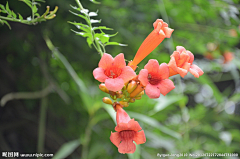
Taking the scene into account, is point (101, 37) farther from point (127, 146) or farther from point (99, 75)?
point (127, 146)

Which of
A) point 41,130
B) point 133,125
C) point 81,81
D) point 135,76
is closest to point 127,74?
point 135,76

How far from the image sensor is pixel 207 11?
153 centimetres

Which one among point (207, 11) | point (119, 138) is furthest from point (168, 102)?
point (207, 11)

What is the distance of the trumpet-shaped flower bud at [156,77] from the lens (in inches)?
19.3

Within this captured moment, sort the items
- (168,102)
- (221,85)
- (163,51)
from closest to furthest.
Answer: (168,102) < (163,51) < (221,85)

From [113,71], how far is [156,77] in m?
0.12

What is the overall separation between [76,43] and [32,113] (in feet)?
2.10

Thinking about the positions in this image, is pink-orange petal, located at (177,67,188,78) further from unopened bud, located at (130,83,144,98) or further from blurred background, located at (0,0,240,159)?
blurred background, located at (0,0,240,159)

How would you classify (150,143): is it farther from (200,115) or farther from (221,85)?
(221,85)

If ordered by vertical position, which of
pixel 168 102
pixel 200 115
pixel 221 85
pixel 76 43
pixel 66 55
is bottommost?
pixel 221 85

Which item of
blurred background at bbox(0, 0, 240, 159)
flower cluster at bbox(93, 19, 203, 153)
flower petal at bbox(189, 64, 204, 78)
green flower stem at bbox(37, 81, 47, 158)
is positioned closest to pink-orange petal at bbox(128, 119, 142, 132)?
flower cluster at bbox(93, 19, 203, 153)

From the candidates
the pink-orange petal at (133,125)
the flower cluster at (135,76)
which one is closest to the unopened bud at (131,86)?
the flower cluster at (135,76)

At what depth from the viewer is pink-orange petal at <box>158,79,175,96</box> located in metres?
0.50

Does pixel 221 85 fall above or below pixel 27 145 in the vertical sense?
below
